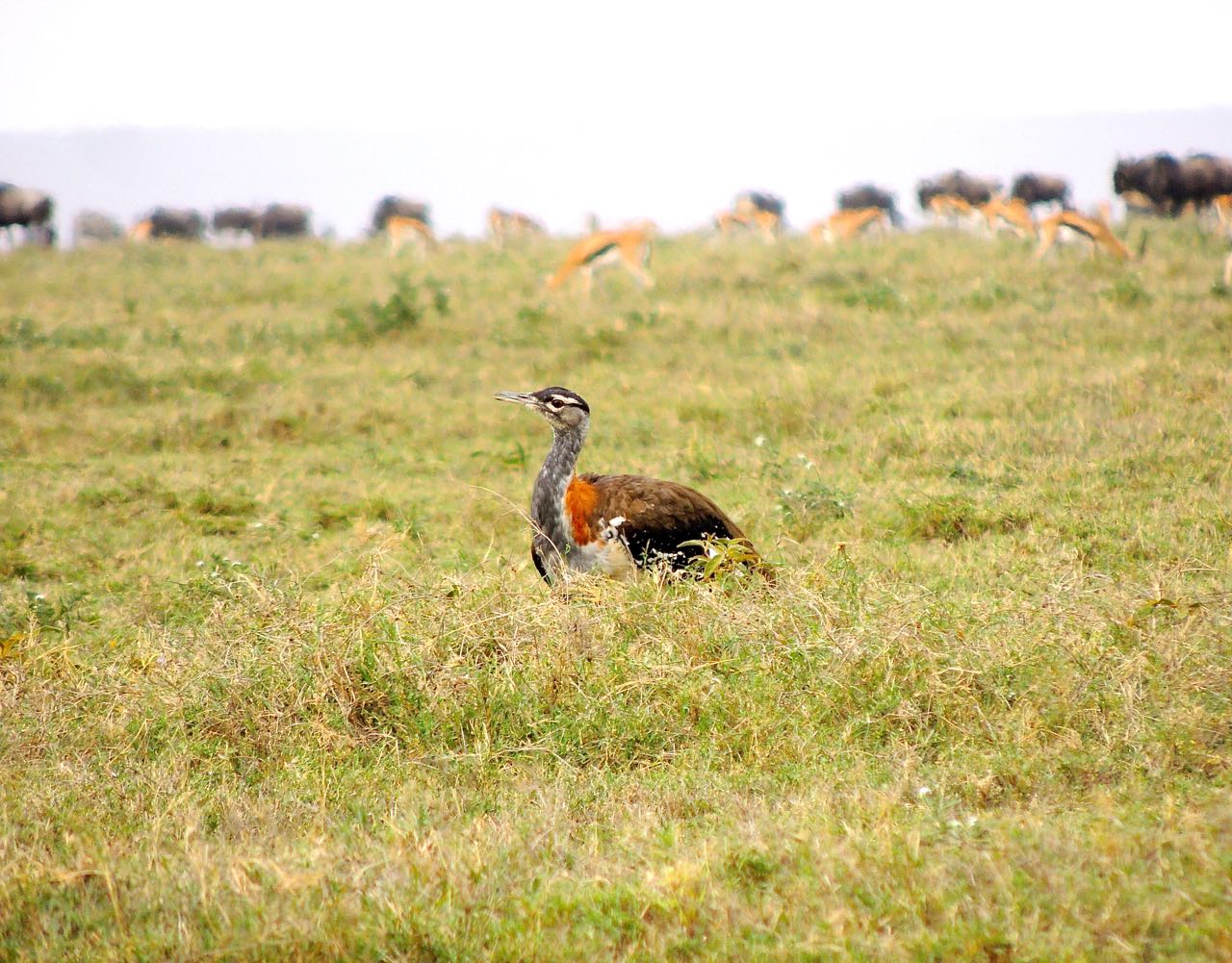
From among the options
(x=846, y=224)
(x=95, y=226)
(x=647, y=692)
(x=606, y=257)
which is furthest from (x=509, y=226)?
(x=647, y=692)

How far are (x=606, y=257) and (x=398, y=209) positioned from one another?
2052 centimetres

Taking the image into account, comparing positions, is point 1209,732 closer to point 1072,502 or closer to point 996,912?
point 996,912

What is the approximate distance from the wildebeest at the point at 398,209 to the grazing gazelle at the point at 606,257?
19.4m

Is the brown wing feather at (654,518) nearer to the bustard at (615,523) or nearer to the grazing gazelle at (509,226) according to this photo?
the bustard at (615,523)

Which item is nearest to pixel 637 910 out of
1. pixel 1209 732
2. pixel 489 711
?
pixel 489 711

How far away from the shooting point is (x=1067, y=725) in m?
4.40

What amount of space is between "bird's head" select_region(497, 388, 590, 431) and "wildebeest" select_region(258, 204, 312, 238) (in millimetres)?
27923

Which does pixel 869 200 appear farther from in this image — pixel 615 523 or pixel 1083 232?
pixel 615 523

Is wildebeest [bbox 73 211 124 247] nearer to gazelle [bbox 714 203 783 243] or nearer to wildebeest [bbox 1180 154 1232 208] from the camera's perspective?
gazelle [bbox 714 203 783 243]

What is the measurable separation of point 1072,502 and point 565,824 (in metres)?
4.44

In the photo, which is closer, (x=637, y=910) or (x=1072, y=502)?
(x=637, y=910)

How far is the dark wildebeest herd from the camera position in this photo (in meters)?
19.5

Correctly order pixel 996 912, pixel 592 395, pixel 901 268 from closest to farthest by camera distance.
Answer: pixel 996 912 → pixel 592 395 → pixel 901 268

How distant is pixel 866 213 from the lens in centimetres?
2278
